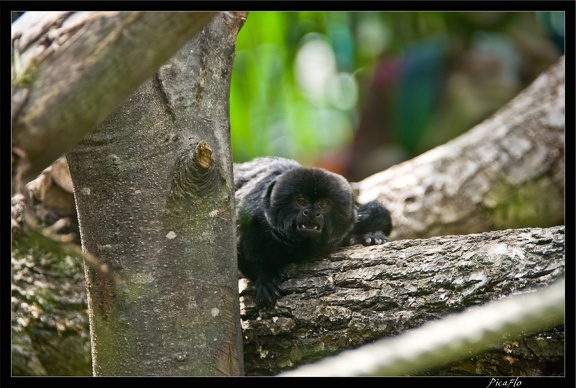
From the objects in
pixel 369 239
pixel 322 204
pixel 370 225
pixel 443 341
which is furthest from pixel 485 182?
pixel 443 341

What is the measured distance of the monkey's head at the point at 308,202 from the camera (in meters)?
3.59

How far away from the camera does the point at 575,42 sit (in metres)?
3.06

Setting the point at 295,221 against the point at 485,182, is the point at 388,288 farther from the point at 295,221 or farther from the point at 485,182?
the point at 485,182

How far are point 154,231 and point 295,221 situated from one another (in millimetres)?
1194

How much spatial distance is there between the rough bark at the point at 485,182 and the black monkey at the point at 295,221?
0.92m

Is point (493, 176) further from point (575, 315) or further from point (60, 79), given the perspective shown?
point (60, 79)

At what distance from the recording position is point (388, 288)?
280 cm

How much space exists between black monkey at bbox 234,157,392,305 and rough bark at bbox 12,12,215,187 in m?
1.80

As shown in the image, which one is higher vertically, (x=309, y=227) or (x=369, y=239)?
(x=309, y=227)

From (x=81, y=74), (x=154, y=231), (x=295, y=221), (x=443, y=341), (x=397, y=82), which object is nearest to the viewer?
(x=443, y=341)

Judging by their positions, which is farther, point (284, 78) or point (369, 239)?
point (284, 78)

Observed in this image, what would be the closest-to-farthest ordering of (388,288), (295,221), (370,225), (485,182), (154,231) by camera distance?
(154,231) < (388,288) < (295,221) < (370,225) < (485,182)

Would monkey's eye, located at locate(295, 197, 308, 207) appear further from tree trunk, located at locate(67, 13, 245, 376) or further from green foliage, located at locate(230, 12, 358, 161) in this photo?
green foliage, located at locate(230, 12, 358, 161)
